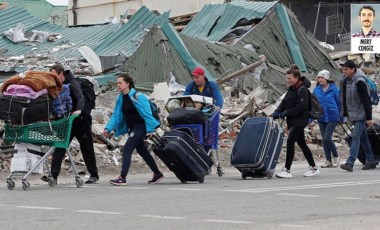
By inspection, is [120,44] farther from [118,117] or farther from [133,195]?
[133,195]

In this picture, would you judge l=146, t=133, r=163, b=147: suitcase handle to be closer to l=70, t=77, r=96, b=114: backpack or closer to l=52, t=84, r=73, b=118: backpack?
l=70, t=77, r=96, b=114: backpack

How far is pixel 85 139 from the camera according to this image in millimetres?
15242

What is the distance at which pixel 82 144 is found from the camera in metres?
15.3

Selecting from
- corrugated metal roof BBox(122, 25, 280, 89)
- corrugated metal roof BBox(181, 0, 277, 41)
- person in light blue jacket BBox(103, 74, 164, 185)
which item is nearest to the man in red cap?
person in light blue jacket BBox(103, 74, 164, 185)

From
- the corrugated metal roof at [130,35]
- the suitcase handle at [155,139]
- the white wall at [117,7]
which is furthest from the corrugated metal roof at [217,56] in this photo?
the white wall at [117,7]

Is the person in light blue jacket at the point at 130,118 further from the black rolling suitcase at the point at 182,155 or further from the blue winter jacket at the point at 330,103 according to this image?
the blue winter jacket at the point at 330,103

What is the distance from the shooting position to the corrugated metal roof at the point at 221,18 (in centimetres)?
3441

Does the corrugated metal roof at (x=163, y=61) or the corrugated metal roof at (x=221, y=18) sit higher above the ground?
the corrugated metal roof at (x=221, y=18)

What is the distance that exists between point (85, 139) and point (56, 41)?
Result: 67.2 feet

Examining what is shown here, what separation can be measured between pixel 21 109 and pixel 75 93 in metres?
1.08

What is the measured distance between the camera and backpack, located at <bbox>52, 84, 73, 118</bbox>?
14.4 metres

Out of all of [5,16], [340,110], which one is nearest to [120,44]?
[5,16]

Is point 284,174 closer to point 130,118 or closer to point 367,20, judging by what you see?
point 130,118

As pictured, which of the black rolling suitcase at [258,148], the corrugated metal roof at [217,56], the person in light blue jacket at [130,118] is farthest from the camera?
the corrugated metal roof at [217,56]
